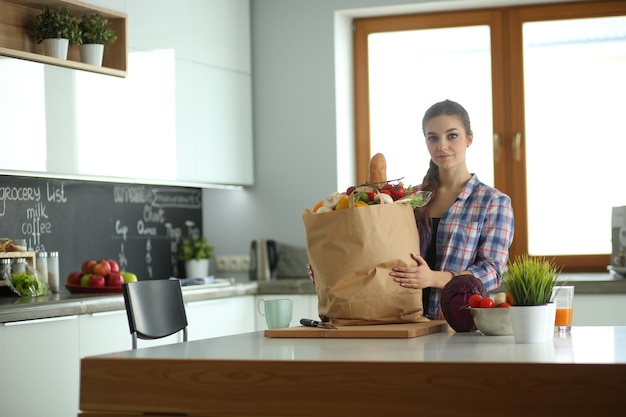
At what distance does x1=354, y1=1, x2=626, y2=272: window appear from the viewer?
15.6ft

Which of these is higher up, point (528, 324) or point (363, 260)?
point (363, 260)

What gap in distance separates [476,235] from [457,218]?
0.23 feet

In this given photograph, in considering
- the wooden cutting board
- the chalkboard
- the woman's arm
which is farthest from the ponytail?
the chalkboard

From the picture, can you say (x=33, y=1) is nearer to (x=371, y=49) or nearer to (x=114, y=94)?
(x=114, y=94)

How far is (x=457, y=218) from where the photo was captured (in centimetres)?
259

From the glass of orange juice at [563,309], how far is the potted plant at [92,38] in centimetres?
233

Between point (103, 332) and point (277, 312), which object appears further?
point (103, 332)

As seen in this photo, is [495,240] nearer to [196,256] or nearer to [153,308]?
[153,308]

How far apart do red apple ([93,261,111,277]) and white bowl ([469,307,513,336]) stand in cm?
217

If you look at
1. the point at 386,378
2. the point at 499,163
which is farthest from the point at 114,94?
the point at 386,378

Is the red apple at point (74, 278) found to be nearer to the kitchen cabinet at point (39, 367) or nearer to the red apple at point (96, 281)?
the red apple at point (96, 281)

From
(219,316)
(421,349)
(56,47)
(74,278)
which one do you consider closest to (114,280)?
(74,278)

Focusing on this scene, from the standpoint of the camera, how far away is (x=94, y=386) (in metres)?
1.77

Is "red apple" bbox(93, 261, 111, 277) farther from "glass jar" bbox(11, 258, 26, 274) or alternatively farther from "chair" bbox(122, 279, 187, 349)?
"chair" bbox(122, 279, 187, 349)
